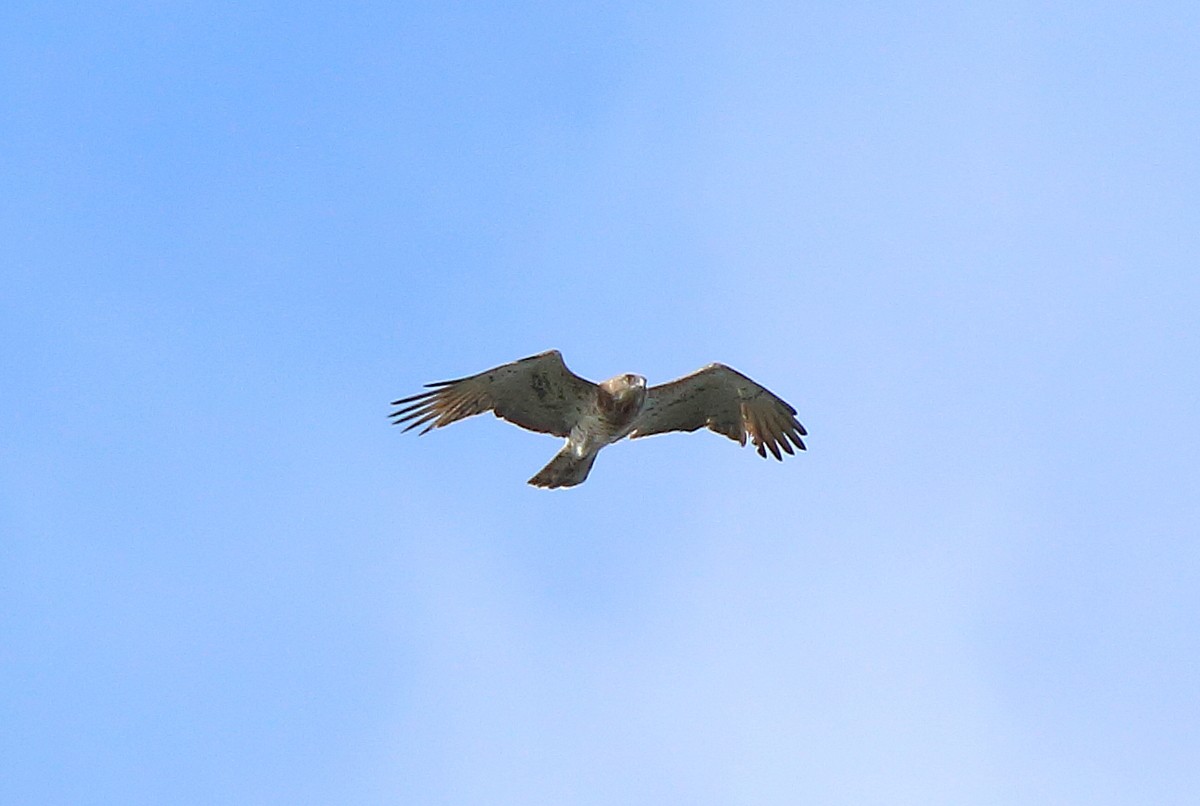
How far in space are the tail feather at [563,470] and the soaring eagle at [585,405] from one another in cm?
1

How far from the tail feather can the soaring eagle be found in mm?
11

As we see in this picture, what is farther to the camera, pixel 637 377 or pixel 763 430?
pixel 763 430

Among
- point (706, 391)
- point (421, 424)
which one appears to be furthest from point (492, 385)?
point (706, 391)

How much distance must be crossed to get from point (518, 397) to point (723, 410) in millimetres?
2360

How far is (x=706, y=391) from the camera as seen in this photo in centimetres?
1495

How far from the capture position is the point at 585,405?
14469mm

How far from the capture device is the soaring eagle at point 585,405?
14.2m

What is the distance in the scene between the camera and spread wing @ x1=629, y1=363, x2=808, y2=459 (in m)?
14.7

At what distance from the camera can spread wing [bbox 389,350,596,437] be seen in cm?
1424

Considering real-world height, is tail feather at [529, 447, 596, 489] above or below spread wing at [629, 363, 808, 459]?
below

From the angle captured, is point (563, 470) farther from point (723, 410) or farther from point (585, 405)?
point (723, 410)

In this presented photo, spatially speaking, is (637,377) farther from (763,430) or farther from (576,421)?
(763,430)

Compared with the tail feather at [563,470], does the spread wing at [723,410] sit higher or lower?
higher

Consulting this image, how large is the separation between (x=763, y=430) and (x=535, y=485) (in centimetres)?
272
